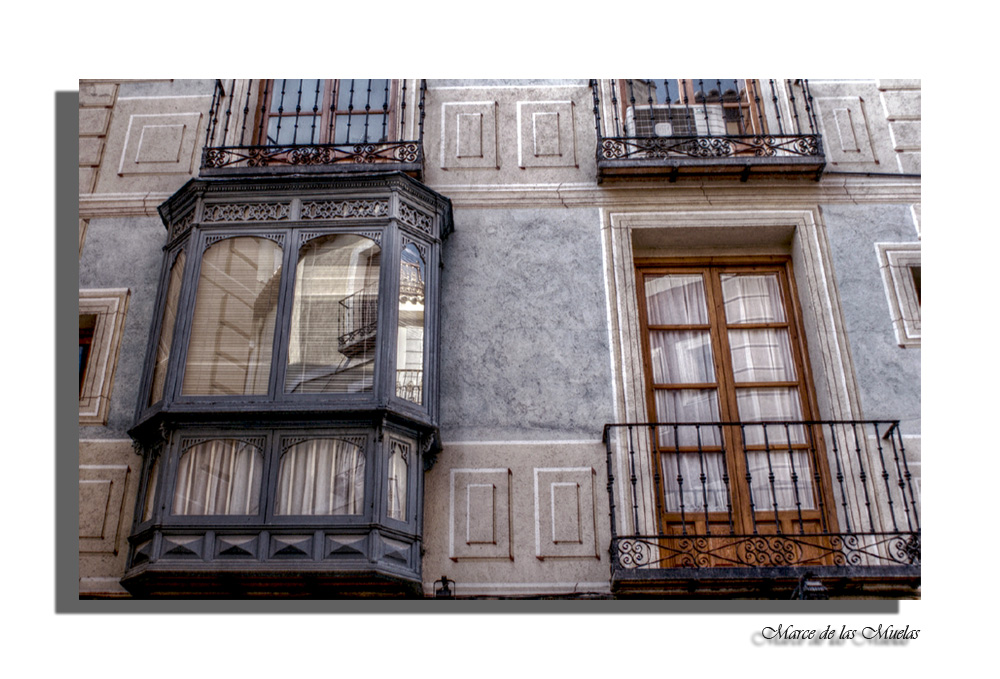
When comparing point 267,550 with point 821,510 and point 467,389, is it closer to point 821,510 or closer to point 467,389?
point 467,389

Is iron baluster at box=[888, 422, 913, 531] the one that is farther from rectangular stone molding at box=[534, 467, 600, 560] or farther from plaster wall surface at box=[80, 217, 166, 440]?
plaster wall surface at box=[80, 217, 166, 440]

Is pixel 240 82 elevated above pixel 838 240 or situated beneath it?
elevated above

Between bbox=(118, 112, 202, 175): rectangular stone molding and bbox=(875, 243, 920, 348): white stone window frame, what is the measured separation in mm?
5519

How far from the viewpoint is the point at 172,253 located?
7496mm

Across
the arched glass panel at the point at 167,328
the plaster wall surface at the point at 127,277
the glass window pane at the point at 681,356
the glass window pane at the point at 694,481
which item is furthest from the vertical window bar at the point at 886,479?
the plaster wall surface at the point at 127,277

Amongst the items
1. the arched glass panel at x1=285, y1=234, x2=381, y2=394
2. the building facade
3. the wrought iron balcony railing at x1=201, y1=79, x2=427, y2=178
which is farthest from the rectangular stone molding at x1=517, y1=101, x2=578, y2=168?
the arched glass panel at x1=285, y1=234, x2=381, y2=394

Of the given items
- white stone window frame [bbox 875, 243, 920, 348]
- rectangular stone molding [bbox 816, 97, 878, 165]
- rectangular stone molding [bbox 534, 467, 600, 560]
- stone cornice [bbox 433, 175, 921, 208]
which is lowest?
rectangular stone molding [bbox 534, 467, 600, 560]

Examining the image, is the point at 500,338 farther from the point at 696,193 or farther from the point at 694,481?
the point at 696,193

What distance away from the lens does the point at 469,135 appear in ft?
27.5

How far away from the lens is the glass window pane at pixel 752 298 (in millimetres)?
7723

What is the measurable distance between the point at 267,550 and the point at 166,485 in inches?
31.5

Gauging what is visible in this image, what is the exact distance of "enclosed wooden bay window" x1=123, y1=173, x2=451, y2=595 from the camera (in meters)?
6.13

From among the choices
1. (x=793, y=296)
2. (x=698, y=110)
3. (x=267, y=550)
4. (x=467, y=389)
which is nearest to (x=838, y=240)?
(x=793, y=296)

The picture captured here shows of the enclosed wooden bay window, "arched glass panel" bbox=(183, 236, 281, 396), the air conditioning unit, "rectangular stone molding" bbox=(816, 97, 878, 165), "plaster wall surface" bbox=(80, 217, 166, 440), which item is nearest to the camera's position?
the enclosed wooden bay window
